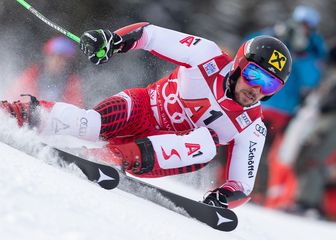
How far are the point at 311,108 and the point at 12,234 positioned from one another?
219 inches

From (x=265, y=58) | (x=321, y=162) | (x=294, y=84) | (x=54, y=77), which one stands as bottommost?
(x=321, y=162)

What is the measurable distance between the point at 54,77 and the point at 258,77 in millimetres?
3375

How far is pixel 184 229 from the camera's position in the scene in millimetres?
4121

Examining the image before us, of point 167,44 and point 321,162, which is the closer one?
point 167,44

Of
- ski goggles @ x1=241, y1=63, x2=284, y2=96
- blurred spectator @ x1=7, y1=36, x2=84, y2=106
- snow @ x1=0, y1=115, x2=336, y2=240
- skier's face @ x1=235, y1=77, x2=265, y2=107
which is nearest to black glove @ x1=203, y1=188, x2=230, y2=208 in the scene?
snow @ x1=0, y1=115, x2=336, y2=240

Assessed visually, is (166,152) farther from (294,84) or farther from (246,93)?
(294,84)

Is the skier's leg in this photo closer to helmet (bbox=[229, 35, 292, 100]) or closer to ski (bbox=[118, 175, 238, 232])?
ski (bbox=[118, 175, 238, 232])

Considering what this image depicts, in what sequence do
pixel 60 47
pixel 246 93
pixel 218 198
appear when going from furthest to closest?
pixel 60 47 → pixel 218 198 → pixel 246 93

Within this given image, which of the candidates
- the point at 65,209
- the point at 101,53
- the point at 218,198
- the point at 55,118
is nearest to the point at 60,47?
the point at 101,53

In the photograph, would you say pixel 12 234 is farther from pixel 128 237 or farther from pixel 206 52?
pixel 206 52

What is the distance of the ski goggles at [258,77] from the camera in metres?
4.91

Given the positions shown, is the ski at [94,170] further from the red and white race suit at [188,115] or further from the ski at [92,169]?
the red and white race suit at [188,115]

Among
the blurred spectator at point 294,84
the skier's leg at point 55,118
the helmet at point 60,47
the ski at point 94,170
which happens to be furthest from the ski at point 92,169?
the helmet at point 60,47

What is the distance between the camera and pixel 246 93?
16.4 feet
